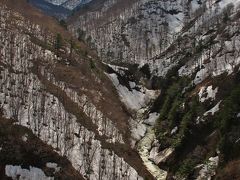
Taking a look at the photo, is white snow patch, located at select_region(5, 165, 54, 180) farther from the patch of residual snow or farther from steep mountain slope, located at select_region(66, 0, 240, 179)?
the patch of residual snow

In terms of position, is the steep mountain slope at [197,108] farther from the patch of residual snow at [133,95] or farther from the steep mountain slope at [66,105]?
the steep mountain slope at [66,105]

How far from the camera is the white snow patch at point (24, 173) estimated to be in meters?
67.8

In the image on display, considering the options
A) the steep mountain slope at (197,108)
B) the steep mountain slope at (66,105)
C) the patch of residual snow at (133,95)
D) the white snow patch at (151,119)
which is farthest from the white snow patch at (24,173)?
the patch of residual snow at (133,95)

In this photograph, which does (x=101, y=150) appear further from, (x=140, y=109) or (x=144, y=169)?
(x=140, y=109)

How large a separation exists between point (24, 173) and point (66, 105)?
85.3 feet

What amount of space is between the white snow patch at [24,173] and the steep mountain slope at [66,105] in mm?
149

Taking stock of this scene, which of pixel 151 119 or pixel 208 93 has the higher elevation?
pixel 151 119

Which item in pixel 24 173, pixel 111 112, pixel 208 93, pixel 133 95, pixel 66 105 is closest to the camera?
pixel 24 173

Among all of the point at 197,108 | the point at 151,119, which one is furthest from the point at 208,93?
the point at 151,119

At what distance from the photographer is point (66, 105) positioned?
92.6m

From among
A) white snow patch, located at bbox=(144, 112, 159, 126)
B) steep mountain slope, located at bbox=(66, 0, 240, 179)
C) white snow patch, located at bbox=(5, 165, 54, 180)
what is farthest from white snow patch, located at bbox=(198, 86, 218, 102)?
white snow patch, located at bbox=(5, 165, 54, 180)

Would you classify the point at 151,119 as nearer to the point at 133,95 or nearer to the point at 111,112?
the point at 111,112

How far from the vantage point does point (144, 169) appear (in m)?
83.3

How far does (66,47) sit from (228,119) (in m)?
66.3
